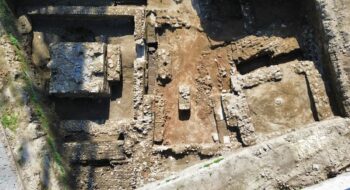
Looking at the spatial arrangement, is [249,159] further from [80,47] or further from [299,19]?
[80,47]

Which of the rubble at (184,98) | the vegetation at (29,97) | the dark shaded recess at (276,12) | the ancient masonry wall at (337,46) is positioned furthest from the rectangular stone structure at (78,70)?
the ancient masonry wall at (337,46)

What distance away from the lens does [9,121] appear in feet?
18.6

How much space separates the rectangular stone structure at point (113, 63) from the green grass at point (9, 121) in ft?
5.60

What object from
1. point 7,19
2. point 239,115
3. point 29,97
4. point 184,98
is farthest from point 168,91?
point 7,19

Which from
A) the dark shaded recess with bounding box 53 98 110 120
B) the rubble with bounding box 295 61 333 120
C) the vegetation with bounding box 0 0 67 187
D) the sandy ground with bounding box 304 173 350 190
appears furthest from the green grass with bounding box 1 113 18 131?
the rubble with bounding box 295 61 333 120

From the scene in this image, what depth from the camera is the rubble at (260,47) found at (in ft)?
20.9

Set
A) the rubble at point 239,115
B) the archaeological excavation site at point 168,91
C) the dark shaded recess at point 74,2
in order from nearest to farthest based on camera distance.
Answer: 1. the archaeological excavation site at point 168,91
2. the rubble at point 239,115
3. the dark shaded recess at point 74,2

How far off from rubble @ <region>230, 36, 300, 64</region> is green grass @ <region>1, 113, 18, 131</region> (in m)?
3.76

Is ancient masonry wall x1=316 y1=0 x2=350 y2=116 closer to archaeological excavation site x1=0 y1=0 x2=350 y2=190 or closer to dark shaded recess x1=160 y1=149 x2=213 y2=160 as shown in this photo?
archaeological excavation site x1=0 y1=0 x2=350 y2=190

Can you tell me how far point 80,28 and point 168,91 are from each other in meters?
2.10

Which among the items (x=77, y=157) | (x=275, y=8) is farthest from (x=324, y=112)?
(x=77, y=157)

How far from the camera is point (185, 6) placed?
6945mm

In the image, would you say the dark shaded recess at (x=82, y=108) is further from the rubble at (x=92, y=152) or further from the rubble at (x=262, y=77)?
the rubble at (x=262, y=77)

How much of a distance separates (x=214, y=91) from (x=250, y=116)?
841 millimetres
